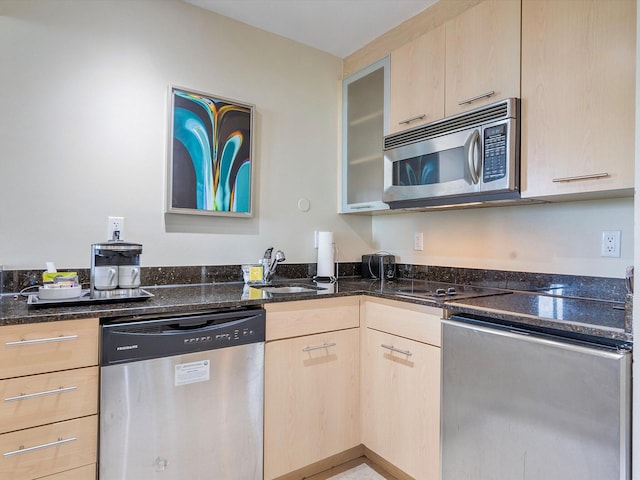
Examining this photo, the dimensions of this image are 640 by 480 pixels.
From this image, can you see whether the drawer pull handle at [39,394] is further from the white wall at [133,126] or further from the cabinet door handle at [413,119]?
the cabinet door handle at [413,119]

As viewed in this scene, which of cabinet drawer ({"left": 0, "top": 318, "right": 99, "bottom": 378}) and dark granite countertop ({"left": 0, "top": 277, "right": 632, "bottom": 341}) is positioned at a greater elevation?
dark granite countertop ({"left": 0, "top": 277, "right": 632, "bottom": 341})

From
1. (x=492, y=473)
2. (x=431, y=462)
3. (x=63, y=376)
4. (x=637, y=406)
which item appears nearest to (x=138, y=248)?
(x=63, y=376)

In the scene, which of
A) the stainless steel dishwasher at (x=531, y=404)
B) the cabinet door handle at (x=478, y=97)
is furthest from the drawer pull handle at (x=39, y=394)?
the cabinet door handle at (x=478, y=97)

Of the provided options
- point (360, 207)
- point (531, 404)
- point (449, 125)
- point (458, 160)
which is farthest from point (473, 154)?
point (531, 404)

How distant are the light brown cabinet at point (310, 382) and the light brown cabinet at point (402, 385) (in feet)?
0.25

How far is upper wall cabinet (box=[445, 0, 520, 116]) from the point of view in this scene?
1664 millimetres

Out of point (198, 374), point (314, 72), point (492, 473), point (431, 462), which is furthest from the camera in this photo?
point (314, 72)

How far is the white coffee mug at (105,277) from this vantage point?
1.65 m

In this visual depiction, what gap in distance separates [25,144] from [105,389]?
115 cm

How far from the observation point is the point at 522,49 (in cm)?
163

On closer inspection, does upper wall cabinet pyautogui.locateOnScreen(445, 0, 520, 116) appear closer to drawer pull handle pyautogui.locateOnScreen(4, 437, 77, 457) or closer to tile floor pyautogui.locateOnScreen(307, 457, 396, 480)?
tile floor pyautogui.locateOnScreen(307, 457, 396, 480)

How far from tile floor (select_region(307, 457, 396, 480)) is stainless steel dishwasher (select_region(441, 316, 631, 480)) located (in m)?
0.45

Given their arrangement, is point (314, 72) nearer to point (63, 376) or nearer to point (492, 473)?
point (63, 376)

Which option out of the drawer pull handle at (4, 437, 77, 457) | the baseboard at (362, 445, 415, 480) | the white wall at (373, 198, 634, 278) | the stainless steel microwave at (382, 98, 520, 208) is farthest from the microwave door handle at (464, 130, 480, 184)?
the drawer pull handle at (4, 437, 77, 457)
